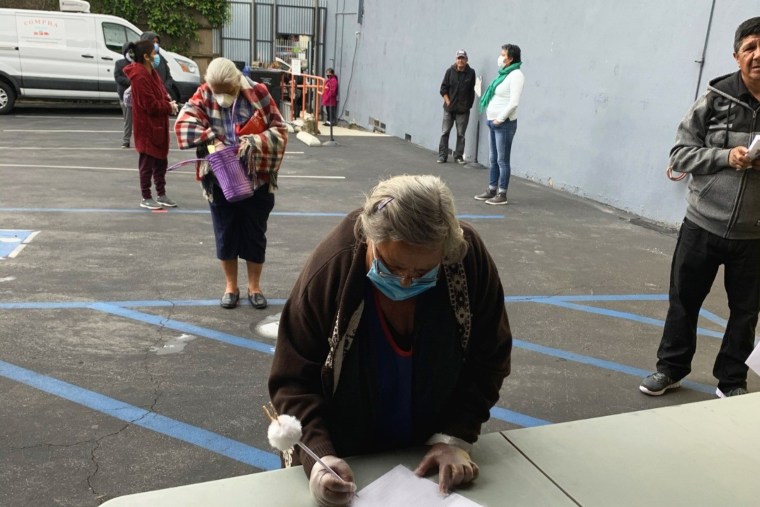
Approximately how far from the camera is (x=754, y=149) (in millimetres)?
2896

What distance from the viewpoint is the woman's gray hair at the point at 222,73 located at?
4.03 m

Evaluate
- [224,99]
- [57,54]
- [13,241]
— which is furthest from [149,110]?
[57,54]

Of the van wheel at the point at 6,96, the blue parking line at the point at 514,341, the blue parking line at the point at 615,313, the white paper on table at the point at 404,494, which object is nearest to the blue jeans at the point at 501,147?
the blue parking line at the point at 514,341

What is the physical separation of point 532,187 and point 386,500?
27.4ft

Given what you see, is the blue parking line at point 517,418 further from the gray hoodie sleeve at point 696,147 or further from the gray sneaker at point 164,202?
the gray sneaker at point 164,202

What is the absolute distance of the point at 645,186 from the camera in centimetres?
780

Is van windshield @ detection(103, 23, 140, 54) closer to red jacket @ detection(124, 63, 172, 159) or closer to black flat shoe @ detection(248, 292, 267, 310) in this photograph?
red jacket @ detection(124, 63, 172, 159)

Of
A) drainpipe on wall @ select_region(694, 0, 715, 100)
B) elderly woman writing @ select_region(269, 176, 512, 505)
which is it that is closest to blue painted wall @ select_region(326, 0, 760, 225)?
drainpipe on wall @ select_region(694, 0, 715, 100)

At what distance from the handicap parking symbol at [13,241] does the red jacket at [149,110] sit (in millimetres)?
1417

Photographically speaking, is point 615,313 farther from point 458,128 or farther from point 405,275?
point 458,128

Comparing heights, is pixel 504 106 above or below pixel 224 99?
below

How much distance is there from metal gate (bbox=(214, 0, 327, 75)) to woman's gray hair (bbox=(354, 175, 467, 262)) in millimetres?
19000

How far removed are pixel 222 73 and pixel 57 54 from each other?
465 inches

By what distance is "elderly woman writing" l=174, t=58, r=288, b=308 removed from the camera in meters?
4.14
